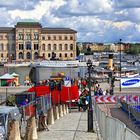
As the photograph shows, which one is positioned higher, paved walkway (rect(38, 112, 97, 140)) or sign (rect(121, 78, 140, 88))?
sign (rect(121, 78, 140, 88))

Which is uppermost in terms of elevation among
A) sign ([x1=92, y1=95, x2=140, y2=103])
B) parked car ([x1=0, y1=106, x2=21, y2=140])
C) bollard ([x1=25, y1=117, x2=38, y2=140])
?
parked car ([x1=0, y1=106, x2=21, y2=140])

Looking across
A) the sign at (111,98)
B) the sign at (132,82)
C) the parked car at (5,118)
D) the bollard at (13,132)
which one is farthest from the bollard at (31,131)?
the sign at (111,98)

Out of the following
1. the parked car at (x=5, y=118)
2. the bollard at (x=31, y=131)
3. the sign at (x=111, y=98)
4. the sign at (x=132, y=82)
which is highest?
the sign at (x=132, y=82)

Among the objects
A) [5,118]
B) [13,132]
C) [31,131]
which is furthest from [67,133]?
[13,132]

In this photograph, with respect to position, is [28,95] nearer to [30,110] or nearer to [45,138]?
[30,110]

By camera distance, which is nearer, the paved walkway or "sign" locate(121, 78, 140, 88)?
the paved walkway

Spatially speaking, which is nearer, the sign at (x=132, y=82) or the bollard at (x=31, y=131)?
the bollard at (x=31, y=131)

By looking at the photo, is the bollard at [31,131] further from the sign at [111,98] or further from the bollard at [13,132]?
the sign at [111,98]

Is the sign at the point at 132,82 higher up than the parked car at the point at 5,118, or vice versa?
the sign at the point at 132,82

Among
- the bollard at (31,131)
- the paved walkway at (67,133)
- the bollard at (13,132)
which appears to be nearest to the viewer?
the bollard at (13,132)

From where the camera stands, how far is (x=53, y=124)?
27.1 m

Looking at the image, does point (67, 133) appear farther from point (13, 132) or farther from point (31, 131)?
point (13, 132)

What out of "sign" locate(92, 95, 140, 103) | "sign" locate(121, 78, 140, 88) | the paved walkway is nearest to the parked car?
the paved walkway

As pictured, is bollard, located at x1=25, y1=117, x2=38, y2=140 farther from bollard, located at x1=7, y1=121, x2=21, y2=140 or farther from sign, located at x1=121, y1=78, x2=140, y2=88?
sign, located at x1=121, y1=78, x2=140, y2=88
